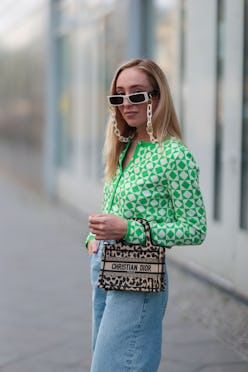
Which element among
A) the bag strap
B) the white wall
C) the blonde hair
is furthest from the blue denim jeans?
the white wall

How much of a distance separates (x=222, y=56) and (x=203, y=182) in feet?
3.97

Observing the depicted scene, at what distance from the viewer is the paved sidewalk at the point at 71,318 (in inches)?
189

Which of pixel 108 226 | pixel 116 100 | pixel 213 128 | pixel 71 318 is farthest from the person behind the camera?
pixel 213 128

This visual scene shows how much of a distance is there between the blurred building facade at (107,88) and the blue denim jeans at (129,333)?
3.50m

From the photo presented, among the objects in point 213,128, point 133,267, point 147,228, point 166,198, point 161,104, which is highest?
point 213,128

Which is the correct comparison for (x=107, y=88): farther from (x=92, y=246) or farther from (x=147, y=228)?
(x=147, y=228)

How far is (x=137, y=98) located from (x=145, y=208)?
43 centimetres

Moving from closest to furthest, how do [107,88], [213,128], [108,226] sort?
[108,226] < [213,128] < [107,88]

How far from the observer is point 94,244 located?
3.11 m

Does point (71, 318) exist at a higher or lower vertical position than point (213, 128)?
lower

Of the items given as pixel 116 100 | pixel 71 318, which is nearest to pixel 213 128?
pixel 71 318

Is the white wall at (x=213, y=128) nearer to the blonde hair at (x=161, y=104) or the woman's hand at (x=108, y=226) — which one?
the blonde hair at (x=161, y=104)

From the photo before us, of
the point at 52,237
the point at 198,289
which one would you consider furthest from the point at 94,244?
the point at 52,237

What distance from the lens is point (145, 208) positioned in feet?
9.53
